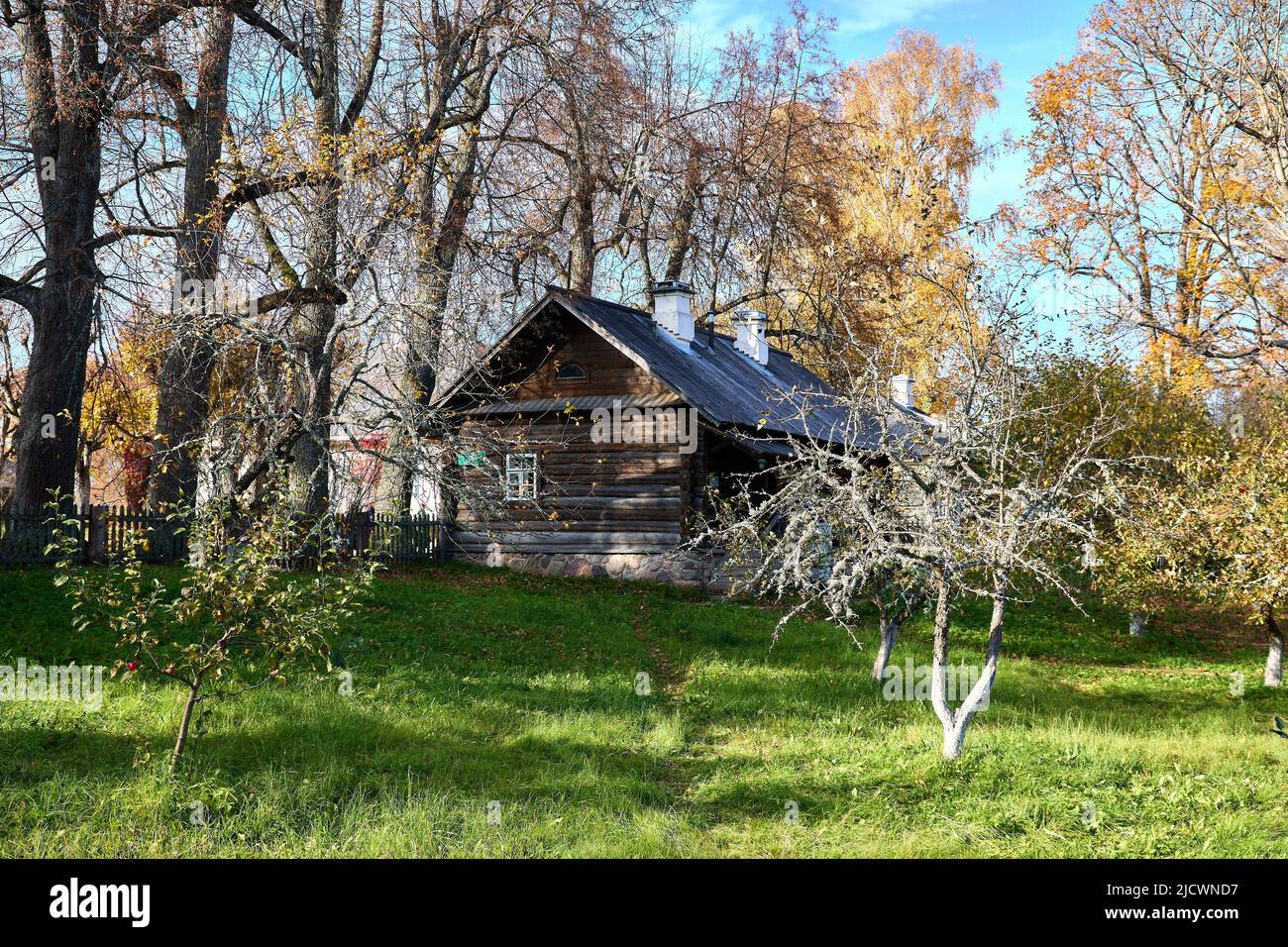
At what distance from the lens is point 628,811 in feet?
24.7

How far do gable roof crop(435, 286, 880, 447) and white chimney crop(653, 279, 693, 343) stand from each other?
226mm

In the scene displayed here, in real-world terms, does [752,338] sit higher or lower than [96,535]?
higher

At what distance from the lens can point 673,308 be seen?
24328mm

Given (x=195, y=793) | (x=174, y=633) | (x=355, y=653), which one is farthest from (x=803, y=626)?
(x=195, y=793)

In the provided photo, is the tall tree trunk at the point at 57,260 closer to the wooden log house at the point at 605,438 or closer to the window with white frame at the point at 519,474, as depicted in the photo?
the wooden log house at the point at 605,438

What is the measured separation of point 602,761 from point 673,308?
55.0 feet

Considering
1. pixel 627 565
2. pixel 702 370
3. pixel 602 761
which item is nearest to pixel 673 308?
pixel 702 370

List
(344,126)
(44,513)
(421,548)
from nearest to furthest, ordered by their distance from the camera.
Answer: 1. (44,513)
2. (344,126)
3. (421,548)

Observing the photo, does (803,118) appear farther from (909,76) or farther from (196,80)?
(196,80)

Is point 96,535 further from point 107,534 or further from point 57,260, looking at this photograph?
point 57,260

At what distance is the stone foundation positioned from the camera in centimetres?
2048

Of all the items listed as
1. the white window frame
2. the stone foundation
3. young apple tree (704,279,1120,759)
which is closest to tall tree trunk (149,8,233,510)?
the white window frame

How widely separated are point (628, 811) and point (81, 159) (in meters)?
13.7

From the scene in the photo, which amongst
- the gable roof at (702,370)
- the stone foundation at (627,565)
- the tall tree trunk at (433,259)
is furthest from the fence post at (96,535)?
the stone foundation at (627,565)
